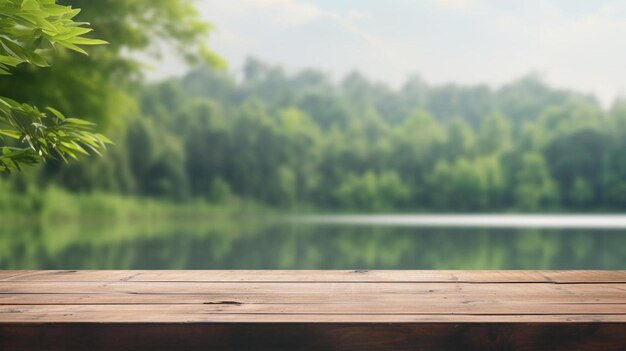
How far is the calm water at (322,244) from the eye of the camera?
5.55 m

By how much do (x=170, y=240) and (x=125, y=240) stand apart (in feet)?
1.60

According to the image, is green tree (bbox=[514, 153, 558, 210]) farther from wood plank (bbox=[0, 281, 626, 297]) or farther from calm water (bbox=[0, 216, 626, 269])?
wood plank (bbox=[0, 281, 626, 297])

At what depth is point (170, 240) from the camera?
22.8 feet

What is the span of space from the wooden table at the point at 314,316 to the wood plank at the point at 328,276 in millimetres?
51

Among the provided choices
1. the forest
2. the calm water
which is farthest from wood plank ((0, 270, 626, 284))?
the forest

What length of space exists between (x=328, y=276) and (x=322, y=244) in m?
5.26

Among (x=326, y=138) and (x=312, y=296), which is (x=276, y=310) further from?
(x=326, y=138)

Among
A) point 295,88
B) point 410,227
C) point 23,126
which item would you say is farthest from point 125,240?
point 23,126

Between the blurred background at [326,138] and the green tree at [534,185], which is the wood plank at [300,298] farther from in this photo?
the green tree at [534,185]

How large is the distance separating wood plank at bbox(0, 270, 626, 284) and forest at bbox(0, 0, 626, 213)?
17.6 ft

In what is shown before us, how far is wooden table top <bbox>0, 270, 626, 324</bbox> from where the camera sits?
3.12 feet

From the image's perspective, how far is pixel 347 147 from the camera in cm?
951
